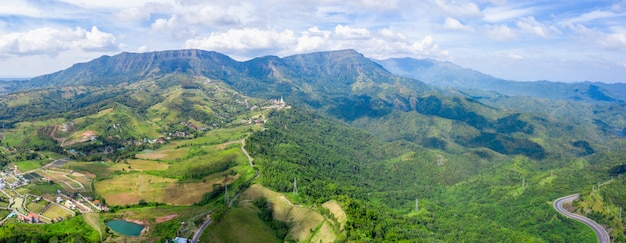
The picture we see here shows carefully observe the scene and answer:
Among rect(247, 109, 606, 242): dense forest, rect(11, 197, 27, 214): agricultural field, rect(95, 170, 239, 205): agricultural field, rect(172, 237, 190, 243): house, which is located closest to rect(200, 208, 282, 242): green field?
rect(172, 237, 190, 243): house

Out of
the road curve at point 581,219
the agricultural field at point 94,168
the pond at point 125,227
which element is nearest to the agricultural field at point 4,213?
the pond at point 125,227

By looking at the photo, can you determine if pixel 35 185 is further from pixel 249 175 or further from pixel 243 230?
pixel 243 230

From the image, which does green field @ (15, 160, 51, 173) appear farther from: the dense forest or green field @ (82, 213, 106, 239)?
the dense forest

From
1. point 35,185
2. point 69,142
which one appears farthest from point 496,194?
point 69,142

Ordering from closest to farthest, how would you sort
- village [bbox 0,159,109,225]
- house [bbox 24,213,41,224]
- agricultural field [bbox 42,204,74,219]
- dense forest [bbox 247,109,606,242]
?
house [bbox 24,213,41,224] → village [bbox 0,159,109,225] → dense forest [bbox 247,109,606,242] → agricultural field [bbox 42,204,74,219]

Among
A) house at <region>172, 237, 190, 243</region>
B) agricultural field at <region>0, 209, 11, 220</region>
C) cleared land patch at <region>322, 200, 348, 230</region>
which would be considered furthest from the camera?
agricultural field at <region>0, 209, 11, 220</region>

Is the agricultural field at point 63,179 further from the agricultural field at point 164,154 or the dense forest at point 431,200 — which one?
the dense forest at point 431,200
